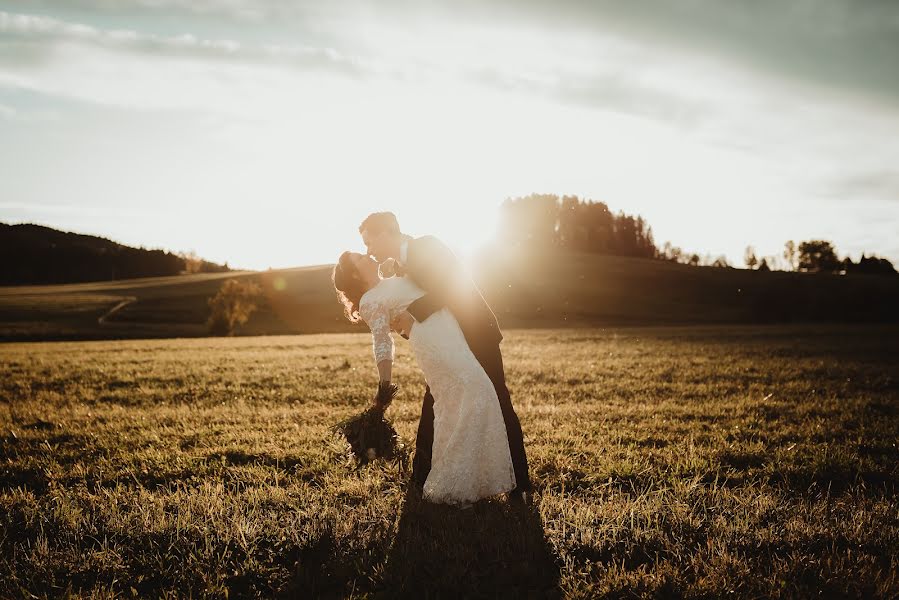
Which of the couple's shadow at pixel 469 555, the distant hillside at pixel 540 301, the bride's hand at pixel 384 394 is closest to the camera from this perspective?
the couple's shadow at pixel 469 555

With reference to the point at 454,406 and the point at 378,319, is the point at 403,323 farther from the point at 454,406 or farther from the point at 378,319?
the point at 454,406

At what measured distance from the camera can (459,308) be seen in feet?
18.7

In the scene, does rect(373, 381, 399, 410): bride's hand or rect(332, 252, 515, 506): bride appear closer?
rect(332, 252, 515, 506): bride

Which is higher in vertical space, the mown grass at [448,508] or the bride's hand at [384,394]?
the bride's hand at [384,394]

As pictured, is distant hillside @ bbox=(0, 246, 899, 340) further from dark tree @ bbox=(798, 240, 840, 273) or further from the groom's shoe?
the groom's shoe

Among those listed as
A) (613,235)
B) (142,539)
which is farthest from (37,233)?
(142,539)

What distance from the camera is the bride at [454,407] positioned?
17.7ft

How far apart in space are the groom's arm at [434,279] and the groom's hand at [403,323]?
68 millimetres

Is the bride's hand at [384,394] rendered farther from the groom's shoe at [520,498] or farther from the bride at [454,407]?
the groom's shoe at [520,498]

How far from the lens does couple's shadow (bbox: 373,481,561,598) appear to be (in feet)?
13.2

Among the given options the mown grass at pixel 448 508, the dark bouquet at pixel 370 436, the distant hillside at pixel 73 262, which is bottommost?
the mown grass at pixel 448 508

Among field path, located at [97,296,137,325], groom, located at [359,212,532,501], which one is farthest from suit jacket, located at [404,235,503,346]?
field path, located at [97,296,137,325]

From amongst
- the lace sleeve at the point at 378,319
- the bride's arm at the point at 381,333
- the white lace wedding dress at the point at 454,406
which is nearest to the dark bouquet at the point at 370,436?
the bride's arm at the point at 381,333

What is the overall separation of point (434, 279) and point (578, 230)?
394 feet
